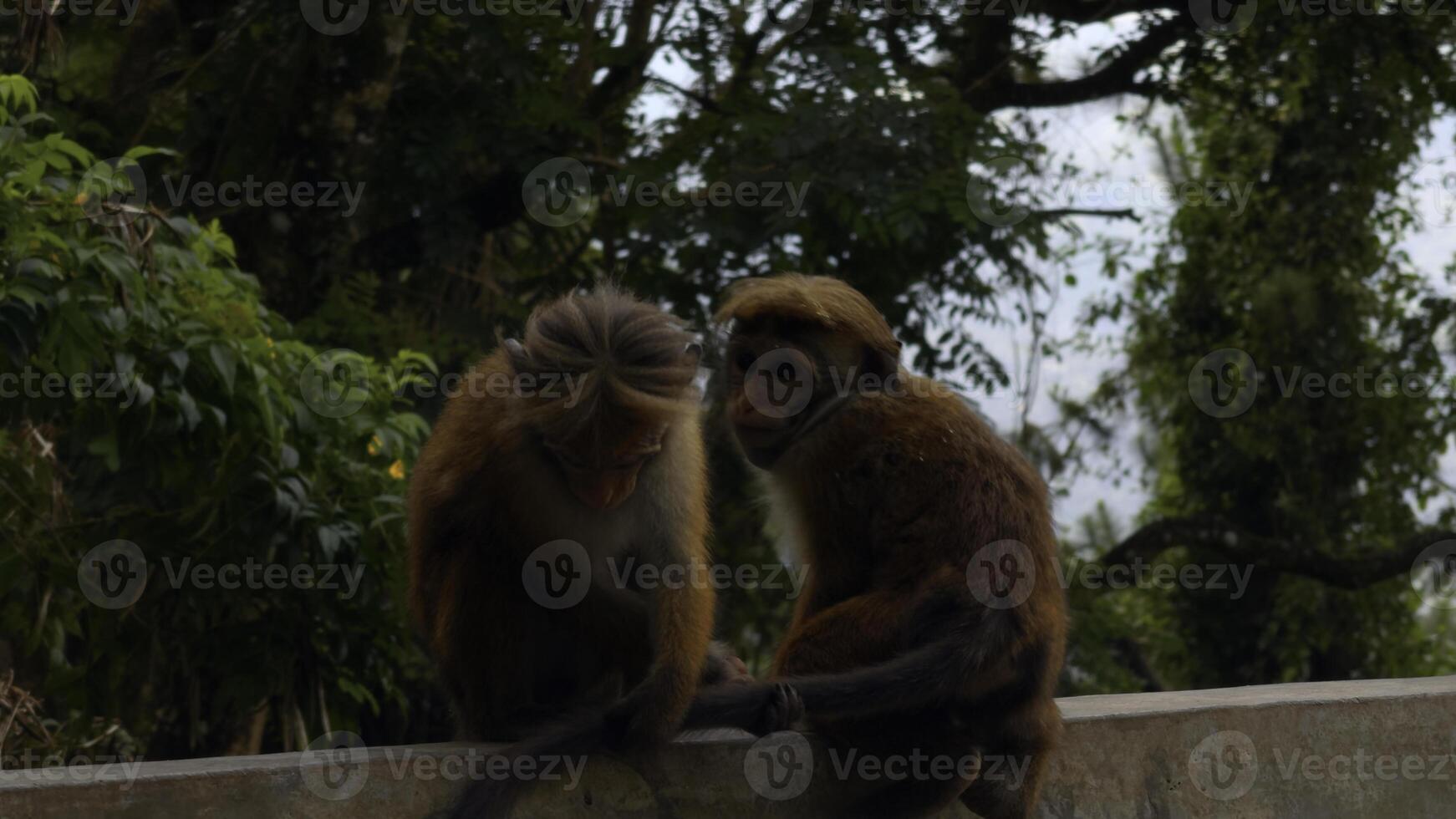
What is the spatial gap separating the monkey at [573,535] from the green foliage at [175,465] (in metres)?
1.42

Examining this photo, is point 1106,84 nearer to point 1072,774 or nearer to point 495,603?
point 1072,774

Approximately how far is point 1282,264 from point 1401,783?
8.32 meters

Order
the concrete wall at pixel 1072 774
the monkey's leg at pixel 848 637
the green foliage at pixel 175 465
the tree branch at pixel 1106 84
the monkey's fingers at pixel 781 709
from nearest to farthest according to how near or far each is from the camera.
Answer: the concrete wall at pixel 1072 774 < the monkey's fingers at pixel 781 709 < the monkey's leg at pixel 848 637 < the green foliage at pixel 175 465 < the tree branch at pixel 1106 84

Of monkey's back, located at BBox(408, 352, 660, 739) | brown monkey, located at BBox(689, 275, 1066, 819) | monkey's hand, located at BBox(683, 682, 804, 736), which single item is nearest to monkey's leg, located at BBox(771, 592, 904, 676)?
brown monkey, located at BBox(689, 275, 1066, 819)

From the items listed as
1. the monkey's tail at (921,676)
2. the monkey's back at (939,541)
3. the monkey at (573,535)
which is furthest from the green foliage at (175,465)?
the monkey's tail at (921,676)

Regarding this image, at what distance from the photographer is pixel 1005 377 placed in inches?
407

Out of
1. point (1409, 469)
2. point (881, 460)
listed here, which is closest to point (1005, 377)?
point (1409, 469)

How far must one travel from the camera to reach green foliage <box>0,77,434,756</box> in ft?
14.7

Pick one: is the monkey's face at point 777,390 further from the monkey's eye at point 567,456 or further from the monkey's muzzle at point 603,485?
the monkey's eye at point 567,456

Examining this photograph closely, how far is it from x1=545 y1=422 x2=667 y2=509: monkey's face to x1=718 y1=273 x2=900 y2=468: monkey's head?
40 cm

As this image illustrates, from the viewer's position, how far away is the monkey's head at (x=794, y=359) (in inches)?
144

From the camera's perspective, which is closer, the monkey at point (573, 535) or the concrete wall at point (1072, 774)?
the concrete wall at point (1072, 774)

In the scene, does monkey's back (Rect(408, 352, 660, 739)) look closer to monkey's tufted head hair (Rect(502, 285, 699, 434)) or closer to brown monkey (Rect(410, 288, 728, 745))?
brown monkey (Rect(410, 288, 728, 745))

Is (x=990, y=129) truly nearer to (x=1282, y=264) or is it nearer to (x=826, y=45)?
(x=826, y=45)
